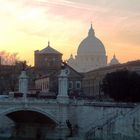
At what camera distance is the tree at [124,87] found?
60.4 meters

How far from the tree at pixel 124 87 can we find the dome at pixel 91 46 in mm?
61839

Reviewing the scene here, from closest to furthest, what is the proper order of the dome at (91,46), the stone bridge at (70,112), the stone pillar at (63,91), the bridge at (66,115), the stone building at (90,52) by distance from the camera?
the bridge at (66,115)
the stone bridge at (70,112)
the stone pillar at (63,91)
the dome at (91,46)
the stone building at (90,52)

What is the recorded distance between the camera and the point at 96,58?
127 metres

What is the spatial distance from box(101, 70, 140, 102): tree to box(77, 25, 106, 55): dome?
61839 mm

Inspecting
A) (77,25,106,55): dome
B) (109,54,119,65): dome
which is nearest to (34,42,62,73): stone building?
(77,25,106,55): dome

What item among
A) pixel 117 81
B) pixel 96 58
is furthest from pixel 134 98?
pixel 96 58

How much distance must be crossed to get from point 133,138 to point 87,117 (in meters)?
7.07

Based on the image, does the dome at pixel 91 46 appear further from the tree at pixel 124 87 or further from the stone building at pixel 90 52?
the tree at pixel 124 87

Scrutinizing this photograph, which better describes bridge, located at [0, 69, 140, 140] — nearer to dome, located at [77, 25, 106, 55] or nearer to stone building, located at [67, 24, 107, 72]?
dome, located at [77, 25, 106, 55]

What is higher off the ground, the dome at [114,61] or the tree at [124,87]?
the dome at [114,61]

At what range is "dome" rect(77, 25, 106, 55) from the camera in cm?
12491

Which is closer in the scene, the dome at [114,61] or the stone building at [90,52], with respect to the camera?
the stone building at [90,52]

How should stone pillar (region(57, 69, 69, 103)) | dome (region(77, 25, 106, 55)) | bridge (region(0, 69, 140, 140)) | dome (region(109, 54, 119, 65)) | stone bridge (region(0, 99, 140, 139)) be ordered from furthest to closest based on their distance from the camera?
dome (region(109, 54, 119, 65)) → dome (region(77, 25, 106, 55)) → stone pillar (region(57, 69, 69, 103)) → stone bridge (region(0, 99, 140, 139)) → bridge (region(0, 69, 140, 140))

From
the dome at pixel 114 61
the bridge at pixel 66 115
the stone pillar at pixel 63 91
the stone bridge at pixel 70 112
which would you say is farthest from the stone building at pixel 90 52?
the stone pillar at pixel 63 91
